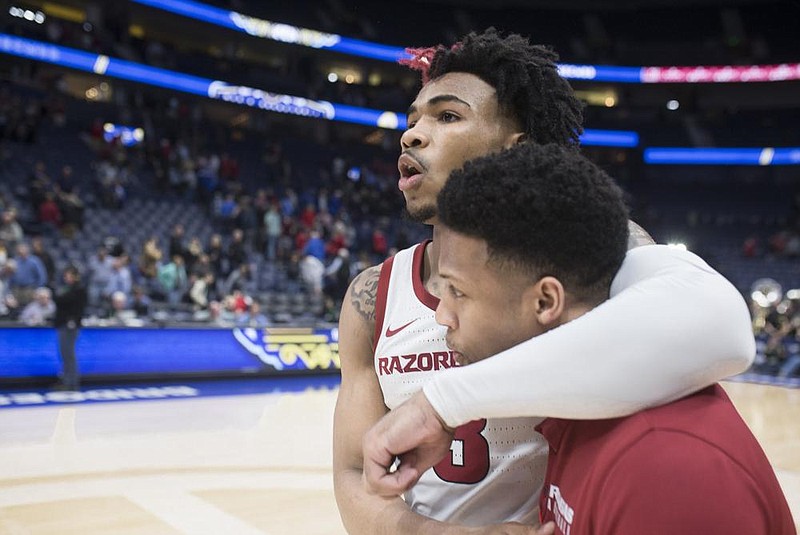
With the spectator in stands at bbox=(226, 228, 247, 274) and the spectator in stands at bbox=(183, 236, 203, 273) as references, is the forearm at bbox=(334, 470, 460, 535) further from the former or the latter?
the spectator in stands at bbox=(226, 228, 247, 274)

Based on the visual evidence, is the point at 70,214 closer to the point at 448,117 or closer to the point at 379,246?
the point at 379,246

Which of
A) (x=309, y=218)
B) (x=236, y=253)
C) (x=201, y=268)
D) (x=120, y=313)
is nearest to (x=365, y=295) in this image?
(x=120, y=313)

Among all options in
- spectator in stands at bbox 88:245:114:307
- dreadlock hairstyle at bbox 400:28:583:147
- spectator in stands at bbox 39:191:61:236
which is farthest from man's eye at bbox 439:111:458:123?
spectator in stands at bbox 39:191:61:236

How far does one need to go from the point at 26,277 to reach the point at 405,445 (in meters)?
10.4

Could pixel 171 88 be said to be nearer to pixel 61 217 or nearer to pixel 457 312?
pixel 61 217

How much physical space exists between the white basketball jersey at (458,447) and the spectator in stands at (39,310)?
27.8ft

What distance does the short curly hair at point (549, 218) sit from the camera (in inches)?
43.9

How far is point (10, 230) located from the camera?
1095 cm

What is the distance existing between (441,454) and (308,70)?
80.4 feet

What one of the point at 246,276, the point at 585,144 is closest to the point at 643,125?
the point at 585,144

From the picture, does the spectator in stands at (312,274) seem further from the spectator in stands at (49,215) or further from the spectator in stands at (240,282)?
the spectator in stands at (49,215)

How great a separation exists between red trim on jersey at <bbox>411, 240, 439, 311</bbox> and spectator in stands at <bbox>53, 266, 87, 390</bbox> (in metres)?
8.00

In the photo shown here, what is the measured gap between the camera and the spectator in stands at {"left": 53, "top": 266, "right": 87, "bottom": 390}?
8.85 metres

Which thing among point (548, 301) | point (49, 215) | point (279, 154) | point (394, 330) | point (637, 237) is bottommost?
point (394, 330)
